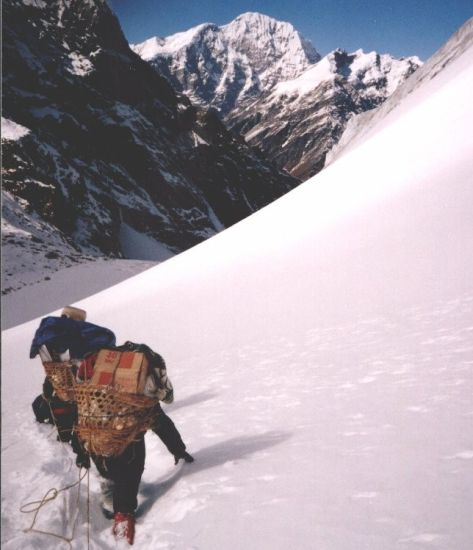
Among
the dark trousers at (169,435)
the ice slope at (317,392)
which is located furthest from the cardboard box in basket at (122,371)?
the ice slope at (317,392)

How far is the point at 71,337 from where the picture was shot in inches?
A: 146

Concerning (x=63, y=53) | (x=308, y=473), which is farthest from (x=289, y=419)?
(x=63, y=53)

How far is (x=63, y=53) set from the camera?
66375mm

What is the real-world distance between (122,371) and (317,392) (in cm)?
215

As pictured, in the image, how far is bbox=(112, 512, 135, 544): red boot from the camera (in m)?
2.48

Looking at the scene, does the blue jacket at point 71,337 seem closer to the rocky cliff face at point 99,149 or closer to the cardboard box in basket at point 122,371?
the cardboard box in basket at point 122,371

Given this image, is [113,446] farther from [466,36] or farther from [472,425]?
[466,36]

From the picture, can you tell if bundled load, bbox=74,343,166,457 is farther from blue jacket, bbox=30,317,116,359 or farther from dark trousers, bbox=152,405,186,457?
blue jacket, bbox=30,317,116,359

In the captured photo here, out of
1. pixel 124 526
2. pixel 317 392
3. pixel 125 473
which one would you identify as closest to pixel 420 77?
pixel 317 392

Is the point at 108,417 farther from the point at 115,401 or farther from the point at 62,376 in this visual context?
the point at 62,376

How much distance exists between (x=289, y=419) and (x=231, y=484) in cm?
106

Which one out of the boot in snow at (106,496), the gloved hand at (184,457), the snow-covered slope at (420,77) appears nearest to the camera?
the boot in snow at (106,496)

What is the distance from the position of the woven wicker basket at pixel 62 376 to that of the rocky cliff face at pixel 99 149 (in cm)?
2248

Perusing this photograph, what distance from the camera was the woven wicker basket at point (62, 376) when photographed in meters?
3.61
